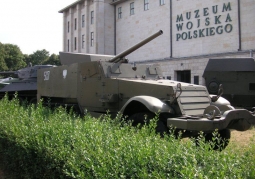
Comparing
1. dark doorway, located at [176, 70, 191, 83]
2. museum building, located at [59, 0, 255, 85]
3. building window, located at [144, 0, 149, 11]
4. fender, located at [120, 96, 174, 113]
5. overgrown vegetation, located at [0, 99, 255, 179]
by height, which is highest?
building window, located at [144, 0, 149, 11]

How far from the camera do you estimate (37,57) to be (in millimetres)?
70875

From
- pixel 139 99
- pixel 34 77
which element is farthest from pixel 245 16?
pixel 139 99

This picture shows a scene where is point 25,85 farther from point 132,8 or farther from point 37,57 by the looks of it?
point 37,57

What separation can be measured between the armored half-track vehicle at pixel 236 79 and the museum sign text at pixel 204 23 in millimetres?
11353

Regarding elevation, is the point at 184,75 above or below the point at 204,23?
below

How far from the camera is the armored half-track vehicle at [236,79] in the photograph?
10586 millimetres

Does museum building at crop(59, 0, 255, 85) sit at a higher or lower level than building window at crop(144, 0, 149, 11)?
lower

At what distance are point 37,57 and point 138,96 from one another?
6876 centimetres

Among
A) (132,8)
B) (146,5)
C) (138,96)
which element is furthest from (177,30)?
(138,96)

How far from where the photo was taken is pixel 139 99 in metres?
5.44

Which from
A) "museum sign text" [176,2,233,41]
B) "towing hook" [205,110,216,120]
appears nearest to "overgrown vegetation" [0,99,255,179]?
"towing hook" [205,110,216,120]

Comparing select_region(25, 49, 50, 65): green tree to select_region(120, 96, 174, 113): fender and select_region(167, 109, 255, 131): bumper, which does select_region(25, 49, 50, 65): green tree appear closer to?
select_region(120, 96, 174, 113): fender

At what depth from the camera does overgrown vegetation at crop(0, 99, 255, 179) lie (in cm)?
257

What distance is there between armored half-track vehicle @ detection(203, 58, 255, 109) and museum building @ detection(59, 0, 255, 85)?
944 centimetres
